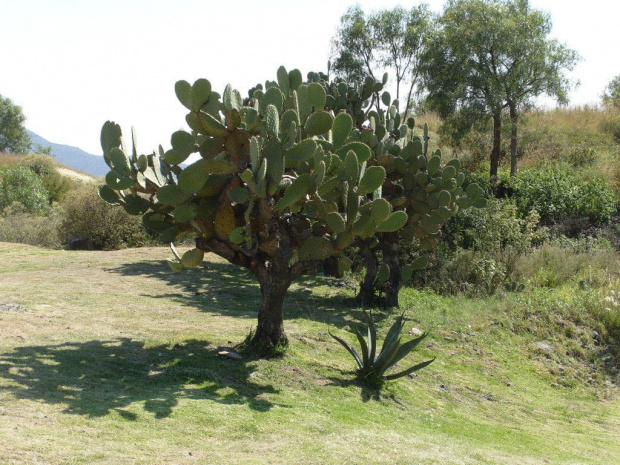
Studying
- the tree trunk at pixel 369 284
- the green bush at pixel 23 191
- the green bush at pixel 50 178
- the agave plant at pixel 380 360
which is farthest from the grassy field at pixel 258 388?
the green bush at pixel 50 178

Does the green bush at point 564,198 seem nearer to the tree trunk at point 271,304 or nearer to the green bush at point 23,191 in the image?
the tree trunk at point 271,304

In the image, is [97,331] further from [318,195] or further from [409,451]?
[409,451]

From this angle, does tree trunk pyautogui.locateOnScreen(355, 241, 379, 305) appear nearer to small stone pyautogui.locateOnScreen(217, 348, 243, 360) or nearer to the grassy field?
the grassy field

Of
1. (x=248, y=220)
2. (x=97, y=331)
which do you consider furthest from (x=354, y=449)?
(x=97, y=331)

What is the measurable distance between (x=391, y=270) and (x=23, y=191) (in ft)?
57.3

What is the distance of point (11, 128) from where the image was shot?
162 feet

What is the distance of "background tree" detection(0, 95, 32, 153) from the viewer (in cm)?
4866

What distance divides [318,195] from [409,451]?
2.22m

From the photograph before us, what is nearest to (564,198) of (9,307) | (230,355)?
(230,355)

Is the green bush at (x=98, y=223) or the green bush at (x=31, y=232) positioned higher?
the green bush at (x=98, y=223)

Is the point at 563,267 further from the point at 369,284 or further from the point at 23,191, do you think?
the point at 23,191

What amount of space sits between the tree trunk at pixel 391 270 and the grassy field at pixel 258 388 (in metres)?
0.33

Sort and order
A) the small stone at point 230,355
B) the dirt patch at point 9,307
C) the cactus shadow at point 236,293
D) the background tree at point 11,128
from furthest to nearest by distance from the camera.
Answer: the background tree at point 11,128
the cactus shadow at point 236,293
the dirt patch at point 9,307
the small stone at point 230,355

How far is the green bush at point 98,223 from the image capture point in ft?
57.5
